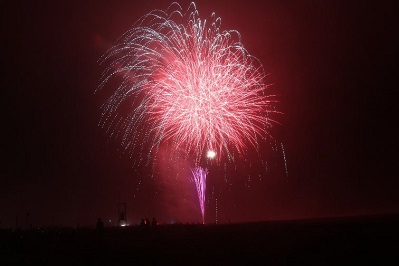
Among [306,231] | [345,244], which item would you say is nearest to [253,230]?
[306,231]

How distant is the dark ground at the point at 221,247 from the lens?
1983 cm

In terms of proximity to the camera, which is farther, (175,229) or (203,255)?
(175,229)

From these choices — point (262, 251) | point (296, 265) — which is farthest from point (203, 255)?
point (296, 265)

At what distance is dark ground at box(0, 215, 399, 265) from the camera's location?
65.1 ft

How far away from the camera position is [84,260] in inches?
795

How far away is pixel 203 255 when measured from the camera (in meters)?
20.8

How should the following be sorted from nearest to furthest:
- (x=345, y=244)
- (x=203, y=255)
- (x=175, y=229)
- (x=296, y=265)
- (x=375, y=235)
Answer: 1. (x=296, y=265)
2. (x=203, y=255)
3. (x=345, y=244)
4. (x=375, y=235)
5. (x=175, y=229)

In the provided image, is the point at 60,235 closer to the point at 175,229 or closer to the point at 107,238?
the point at 107,238

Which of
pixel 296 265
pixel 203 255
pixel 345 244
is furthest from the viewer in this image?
pixel 345 244

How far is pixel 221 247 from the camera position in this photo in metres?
22.5

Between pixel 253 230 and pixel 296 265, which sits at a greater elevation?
pixel 253 230

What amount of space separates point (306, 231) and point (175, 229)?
9.94 meters

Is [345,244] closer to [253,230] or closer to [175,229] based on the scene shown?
[253,230]

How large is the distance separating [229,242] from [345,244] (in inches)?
229
